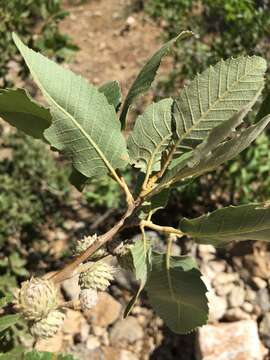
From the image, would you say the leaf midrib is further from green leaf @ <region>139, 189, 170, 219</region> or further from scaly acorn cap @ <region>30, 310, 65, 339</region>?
scaly acorn cap @ <region>30, 310, 65, 339</region>

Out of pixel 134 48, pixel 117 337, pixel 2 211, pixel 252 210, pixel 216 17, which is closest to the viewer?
pixel 252 210

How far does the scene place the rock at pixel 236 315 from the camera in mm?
3510

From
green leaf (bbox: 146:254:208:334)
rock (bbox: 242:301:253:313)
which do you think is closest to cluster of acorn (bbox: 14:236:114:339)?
green leaf (bbox: 146:254:208:334)

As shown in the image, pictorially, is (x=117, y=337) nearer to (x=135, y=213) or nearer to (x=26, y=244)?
(x=26, y=244)

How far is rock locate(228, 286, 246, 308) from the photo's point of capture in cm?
357

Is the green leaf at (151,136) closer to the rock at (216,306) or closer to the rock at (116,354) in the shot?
the rock at (216,306)

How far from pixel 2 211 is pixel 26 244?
48 cm

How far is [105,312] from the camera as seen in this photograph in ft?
11.9

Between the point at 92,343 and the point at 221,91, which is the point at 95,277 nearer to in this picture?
the point at 221,91

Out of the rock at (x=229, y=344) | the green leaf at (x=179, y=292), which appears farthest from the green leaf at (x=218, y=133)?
the rock at (x=229, y=344)

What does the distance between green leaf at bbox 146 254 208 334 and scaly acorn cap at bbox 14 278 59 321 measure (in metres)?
0.26

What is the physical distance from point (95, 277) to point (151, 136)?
33 cm

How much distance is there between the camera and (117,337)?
3.56 metres

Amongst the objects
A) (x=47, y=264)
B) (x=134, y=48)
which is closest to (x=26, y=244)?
(x=47, y=264)
